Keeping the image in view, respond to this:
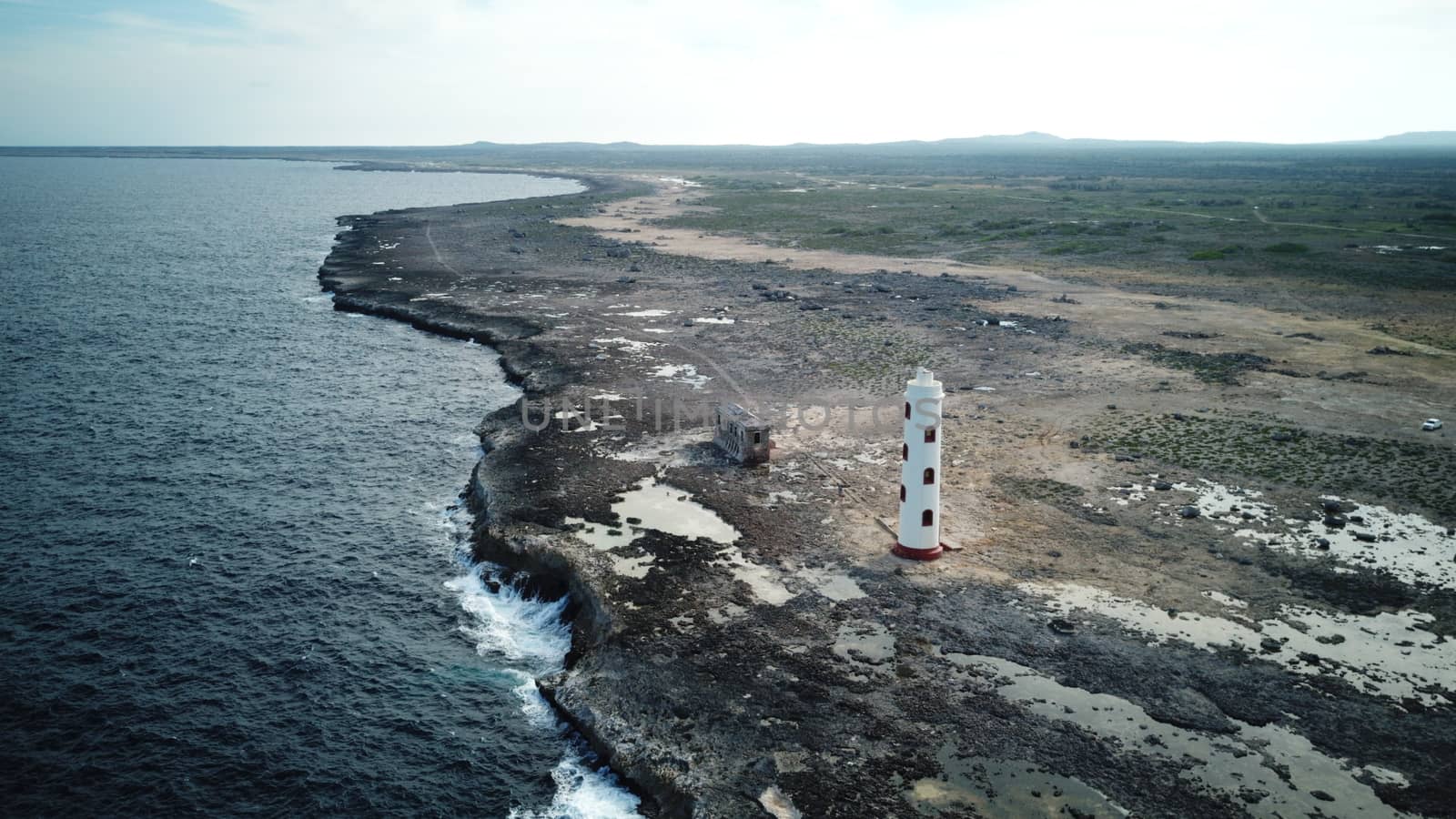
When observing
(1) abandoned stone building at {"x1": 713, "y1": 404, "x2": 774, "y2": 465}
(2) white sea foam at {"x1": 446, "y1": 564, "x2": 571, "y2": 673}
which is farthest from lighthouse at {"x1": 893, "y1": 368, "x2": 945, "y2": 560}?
(2) white sea foam at {"x1": 446, "y1": 564, "x2": 571, "y2": 673}

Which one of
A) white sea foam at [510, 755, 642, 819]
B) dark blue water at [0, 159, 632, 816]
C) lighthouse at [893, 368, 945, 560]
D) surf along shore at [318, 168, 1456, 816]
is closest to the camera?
surf along shore at [318, 168, 1456, 816]

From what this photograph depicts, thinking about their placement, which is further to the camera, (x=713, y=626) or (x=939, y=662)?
(x=713, y=626)

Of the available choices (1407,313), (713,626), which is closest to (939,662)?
(713,626)

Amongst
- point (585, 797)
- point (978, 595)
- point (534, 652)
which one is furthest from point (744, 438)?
point (585, 797)

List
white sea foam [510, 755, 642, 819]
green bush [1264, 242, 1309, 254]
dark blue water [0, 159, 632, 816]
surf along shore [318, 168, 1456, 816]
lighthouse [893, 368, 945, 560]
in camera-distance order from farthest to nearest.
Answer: green bush [1264, 242, 1309, 254] < lighthouse [893, 368, 945, 560] < dark blue water [0, 159, 632, 816] < white sea foam [510, 755, 642, 819] < surf along shore [318, 168, 1456, 816]

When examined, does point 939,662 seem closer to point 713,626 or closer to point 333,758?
point 713,626

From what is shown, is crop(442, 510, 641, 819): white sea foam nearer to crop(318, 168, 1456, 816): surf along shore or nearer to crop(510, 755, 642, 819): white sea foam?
crop(510, 755, 642, 819): white sea foam

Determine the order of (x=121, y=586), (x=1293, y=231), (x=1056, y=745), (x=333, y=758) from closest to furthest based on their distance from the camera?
(x=1056, y=745), (x=333, y=758), (x=121, y=586), (x=1293, y=231)

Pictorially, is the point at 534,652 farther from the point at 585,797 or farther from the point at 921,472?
the point at 921,472
